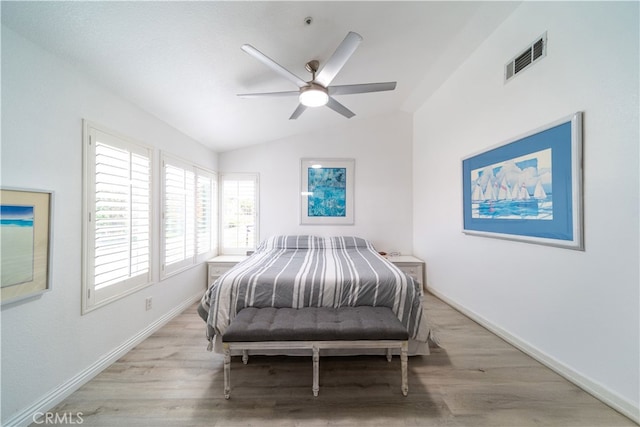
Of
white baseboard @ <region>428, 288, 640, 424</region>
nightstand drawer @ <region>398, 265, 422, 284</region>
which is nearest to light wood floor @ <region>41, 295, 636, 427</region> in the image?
white baseboard @ <region>428, 288, 640, 424</region>

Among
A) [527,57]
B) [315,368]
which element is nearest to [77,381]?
[315,368]

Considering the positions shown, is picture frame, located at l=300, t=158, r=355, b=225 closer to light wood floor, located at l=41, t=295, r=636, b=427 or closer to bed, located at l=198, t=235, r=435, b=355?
bed, located at l=198, t=235, r=435, b=355

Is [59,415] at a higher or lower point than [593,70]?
lower

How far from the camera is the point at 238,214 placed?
3932 millimetres

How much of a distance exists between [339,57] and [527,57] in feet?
5.53

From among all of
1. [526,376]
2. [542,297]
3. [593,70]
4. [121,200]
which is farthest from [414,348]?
[121,200]

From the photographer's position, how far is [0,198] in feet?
3.95

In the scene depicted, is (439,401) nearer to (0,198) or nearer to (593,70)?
(593,70)

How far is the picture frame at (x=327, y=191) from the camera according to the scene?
13.0 feet

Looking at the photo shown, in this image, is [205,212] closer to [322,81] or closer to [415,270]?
[322,81]

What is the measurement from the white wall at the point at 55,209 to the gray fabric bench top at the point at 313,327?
1.10 m

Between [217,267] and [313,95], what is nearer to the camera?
[313,95]

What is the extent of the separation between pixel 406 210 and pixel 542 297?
2274 millimetres

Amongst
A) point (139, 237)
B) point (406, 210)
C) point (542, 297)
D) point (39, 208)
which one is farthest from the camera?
point (406, 210)
